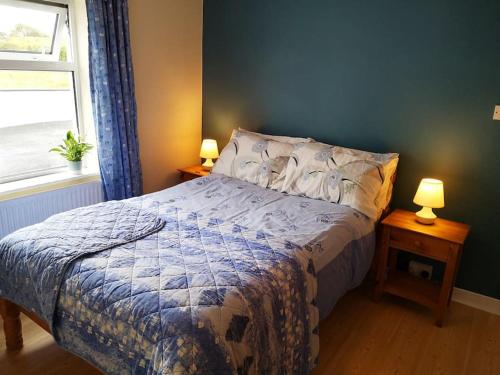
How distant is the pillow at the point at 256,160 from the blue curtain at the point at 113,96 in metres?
0.71

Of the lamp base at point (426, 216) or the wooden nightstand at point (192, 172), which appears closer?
the lamp base at point (426, 216)

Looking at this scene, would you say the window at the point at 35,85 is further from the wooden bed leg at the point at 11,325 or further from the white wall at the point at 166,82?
the wooden bed leg at the point at 11,325

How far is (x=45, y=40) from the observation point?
8.96ft

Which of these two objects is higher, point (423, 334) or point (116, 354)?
point (116, 354)

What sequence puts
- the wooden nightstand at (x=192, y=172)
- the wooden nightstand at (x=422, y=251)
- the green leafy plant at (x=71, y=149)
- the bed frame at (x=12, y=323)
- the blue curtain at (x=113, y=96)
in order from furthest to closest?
the wooden nightstand at (x=192, y=172)
the green leafy plant at (x=71, y=149)
the blue curtain at (x=113, y=96)
the wooden nightstand at (x=422, y=251)
the bed frame at (x=12, y=323)

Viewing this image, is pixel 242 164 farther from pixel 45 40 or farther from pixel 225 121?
pixel 45 40

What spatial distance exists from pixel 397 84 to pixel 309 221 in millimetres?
1219

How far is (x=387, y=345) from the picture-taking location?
2178mm

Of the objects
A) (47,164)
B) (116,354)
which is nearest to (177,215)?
(116,354)

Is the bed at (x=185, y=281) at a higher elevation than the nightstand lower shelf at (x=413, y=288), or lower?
higher

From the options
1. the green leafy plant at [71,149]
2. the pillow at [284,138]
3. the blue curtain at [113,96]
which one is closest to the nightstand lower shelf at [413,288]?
the pillow at [284,138]

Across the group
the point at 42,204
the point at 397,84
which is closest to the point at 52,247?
the point at 42,204

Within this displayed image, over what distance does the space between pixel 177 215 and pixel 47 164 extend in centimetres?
139

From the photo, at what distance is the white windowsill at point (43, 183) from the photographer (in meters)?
2.51
